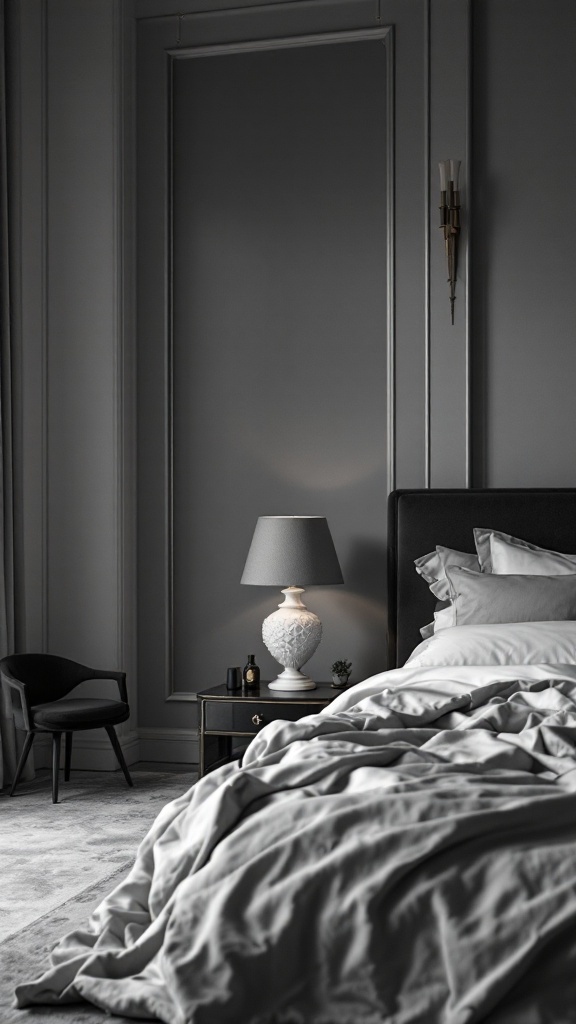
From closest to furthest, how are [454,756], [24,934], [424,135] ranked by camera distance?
1. [454,756]
2. [24,934]
3. [424,135]

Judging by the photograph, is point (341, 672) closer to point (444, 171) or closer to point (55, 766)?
point (55, 766)

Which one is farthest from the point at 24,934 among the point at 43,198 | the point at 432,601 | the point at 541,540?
the point at 43,198

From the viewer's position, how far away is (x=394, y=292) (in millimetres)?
4902

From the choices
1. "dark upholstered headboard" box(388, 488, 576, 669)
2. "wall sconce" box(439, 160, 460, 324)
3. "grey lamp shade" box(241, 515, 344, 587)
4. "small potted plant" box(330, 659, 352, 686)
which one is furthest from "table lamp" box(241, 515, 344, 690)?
"wall sconce" box(439, 160, 460, 324)

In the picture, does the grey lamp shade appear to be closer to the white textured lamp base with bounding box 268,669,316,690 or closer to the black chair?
the white textured lamp base with bounding box 268,669,316,690

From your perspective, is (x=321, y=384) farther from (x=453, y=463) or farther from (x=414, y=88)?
(x=414, y=88)

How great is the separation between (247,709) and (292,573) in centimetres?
60

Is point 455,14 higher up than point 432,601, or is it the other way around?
point 455,14

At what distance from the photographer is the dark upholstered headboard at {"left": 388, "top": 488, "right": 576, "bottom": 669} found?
4531mm

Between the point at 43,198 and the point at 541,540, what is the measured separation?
293 centimetres

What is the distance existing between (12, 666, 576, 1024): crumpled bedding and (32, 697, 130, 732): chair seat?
183 centimetres

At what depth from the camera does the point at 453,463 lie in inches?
189

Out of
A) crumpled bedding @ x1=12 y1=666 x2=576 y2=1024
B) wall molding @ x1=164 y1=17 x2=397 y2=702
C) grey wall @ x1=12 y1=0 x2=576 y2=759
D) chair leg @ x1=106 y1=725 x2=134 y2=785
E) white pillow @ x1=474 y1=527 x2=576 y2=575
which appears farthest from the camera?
wall molding @ x1=164 y1=17 x2=397 y2=702

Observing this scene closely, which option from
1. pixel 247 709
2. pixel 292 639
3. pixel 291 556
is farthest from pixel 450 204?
pixel 247 709
